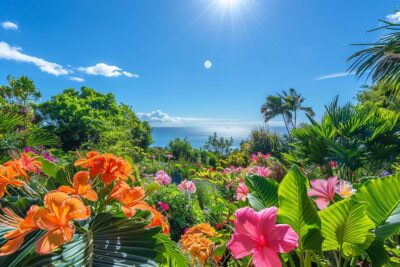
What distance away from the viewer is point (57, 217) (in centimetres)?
55

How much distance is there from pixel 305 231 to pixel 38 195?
809 millimetres

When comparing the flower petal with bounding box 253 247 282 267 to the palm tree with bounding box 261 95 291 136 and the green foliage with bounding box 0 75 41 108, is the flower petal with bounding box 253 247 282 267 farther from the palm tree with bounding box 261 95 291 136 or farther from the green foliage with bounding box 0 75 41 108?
the palm tree with bounding box 261 95 291 136

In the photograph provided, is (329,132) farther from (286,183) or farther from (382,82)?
(382,82)

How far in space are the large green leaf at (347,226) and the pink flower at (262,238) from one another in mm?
209

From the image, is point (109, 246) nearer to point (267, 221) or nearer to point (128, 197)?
point (128, 197)

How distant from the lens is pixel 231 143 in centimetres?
2394

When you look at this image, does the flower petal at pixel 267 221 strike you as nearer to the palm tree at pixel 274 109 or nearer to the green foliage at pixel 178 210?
the green foliage at pixel 178 210

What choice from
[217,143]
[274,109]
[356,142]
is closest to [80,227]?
[356,142]

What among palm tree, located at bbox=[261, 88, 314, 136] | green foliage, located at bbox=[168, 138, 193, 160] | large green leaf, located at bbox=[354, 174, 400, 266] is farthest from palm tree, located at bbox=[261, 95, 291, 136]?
large green leaf, located at bbox=[354, 174, 400, 266]

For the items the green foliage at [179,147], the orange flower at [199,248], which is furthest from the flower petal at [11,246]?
the green foliage at [179,147]

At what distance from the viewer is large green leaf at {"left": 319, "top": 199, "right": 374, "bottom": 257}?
26.0 inches

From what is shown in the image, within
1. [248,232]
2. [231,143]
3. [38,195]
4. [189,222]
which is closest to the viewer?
[248,232]

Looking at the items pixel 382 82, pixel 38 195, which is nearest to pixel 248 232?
pixel 38 195

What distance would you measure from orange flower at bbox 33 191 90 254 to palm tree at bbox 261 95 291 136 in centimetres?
3528
